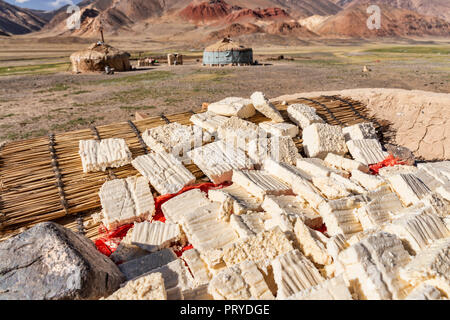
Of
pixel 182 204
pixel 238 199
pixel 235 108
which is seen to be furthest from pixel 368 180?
pixel 235 108

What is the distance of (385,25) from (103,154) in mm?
94095

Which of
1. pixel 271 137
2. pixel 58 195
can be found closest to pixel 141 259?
pixel 58 195

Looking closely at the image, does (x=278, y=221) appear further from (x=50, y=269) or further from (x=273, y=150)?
(x=50, y=269)

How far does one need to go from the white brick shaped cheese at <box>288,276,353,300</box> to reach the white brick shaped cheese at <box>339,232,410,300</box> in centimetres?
15

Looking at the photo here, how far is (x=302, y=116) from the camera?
4434 millimetres

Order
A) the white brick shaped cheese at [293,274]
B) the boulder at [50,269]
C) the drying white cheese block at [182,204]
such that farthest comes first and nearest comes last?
the drying white cheese block at [182,204] → the white brick shaped cheese at [293,274] → the boulder at [50,269]

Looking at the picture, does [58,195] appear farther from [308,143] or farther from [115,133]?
[308,143]

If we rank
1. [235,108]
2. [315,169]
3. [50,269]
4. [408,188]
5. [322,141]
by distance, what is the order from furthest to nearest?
1. [235,108]
2. [322,141]
3. [315,169]
4. [408,188]
5. [50,269]

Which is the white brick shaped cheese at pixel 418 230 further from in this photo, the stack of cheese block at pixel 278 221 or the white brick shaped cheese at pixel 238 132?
the white brick shaped cheese at pixel 238 132

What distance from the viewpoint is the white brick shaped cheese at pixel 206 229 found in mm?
2379

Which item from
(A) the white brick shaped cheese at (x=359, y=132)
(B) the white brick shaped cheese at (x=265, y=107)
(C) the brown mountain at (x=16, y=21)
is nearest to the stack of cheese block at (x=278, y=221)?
(A) the white brick shaped cheese at (x=359, y=132)

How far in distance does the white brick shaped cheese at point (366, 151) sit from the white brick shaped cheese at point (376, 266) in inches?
80.6

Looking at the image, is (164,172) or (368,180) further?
(164,172)

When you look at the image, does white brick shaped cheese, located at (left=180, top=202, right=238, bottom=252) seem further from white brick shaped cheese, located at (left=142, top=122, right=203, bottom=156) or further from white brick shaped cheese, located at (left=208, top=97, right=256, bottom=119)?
white brick shaped cheese, located at (left=208, top=97, right=256, bottom=119)
